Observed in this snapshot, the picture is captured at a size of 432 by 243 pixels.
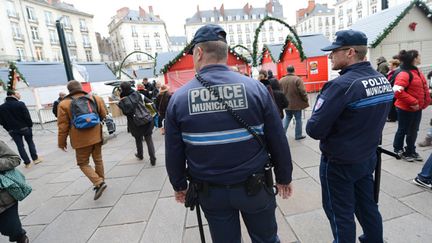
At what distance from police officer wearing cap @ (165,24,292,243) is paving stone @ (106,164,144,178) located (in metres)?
3.79

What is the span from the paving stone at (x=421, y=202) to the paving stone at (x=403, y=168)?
1.82 ft

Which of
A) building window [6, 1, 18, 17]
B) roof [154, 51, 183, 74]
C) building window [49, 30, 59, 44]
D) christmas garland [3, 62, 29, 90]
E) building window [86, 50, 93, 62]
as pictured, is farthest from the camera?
building window [86, 50, 93, 62]

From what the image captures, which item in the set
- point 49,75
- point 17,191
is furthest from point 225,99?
point 49,75

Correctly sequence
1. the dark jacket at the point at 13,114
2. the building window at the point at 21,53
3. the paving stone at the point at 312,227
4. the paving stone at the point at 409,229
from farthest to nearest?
the building window at the point at 21,53, the dark jacket at the point at 13,114, the paving stone at the point at 312,227, the paving stone at the point at 409,229

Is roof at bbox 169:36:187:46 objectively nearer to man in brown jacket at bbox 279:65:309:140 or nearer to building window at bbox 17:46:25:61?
building window at bbox 17:46:25:61

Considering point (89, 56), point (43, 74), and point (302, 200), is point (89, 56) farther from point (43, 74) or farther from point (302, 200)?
point (302, 200)

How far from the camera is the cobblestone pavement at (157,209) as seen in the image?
287 cm

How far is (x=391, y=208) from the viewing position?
306 cm

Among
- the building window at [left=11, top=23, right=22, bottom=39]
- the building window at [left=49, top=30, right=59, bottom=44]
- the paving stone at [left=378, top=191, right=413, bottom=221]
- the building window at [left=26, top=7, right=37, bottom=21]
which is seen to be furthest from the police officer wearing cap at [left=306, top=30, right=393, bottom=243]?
the building window at [left=49, top=30, right=59, bottom=44]

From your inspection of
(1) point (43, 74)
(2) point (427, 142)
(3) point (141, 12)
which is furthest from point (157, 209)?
(3) point (141, 12)

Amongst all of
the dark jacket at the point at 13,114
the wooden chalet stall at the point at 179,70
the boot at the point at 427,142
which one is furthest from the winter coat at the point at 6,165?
the wooden chalet stall at the point at 179,70

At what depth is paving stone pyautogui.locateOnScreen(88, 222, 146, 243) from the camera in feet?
10.0

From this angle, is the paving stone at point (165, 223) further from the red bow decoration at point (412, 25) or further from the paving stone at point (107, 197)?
the red bow decoration at point (412, 25)

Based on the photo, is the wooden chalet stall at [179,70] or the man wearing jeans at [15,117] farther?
the wooden chalet stall at [179,70]
